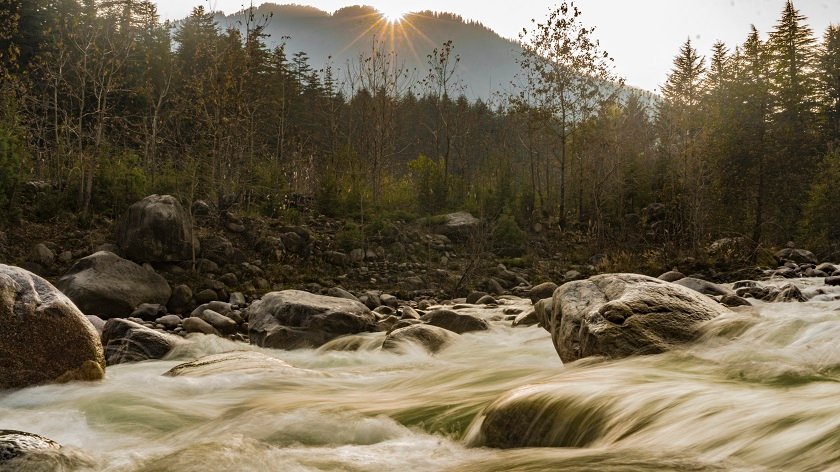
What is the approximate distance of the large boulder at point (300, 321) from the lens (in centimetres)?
916

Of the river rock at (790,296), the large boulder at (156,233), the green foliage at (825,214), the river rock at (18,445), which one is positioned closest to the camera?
the river rock at (18,445)

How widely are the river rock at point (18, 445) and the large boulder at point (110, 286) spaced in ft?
23.6

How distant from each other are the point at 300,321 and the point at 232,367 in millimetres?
2651

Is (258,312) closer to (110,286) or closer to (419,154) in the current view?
(110,286)

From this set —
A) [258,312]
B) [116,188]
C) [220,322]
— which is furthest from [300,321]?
[116,188]

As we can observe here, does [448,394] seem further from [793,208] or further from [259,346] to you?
[793,208]

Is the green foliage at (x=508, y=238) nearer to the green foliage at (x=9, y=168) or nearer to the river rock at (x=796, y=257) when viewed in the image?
the river rock at (x=796, y=257)

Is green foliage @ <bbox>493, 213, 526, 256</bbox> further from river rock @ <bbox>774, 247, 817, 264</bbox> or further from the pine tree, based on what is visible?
the pine tree

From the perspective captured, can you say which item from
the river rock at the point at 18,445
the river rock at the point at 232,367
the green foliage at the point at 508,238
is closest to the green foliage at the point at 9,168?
the river rock at the point at 232,367

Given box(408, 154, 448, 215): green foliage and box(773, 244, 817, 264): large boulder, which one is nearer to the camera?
box(773, 244, 817, 264): large boulder

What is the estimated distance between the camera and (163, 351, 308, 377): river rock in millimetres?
6566

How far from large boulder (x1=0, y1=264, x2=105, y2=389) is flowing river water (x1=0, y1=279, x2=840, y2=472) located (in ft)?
0.69

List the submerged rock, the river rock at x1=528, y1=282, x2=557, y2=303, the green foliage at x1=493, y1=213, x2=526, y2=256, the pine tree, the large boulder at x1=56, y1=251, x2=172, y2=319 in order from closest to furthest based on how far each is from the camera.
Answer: the submerged rock, the large boulder at x1=56, y1=251, x2=172, y2=319, the river rock at x1=528, y1=282, x2=557, y2=303, the green foliage at x1=493, y1=213, x2=526, y2=256, the pine tree

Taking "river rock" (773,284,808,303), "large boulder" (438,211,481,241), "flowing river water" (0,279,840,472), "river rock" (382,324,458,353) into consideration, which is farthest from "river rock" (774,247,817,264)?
"flowing river water" (0,279,840,472)
